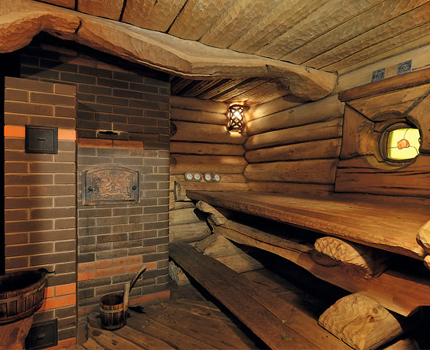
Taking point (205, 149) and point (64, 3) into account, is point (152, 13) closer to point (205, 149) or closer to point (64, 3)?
point (64, 3)

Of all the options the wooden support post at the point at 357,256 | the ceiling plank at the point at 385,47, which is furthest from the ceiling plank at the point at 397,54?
the wooden support post at the point at 357,256

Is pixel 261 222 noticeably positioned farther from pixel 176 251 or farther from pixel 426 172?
pixel 426 172

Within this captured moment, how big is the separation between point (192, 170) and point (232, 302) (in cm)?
254

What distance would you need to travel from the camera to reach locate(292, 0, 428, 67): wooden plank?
2.13 metres

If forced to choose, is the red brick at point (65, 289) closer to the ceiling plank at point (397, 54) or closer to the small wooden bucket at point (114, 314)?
the small wooden bucket at point (114, 314)

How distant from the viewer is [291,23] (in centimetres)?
239

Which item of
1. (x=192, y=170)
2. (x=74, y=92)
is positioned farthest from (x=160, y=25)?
(x=192, y=170)

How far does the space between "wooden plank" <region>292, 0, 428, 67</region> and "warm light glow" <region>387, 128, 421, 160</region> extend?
1206 millimetres

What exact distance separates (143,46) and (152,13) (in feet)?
1.00

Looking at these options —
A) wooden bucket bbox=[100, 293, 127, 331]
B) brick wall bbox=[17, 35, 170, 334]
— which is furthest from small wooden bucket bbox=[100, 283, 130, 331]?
brick wall bbox=[17, 35, 170, 334]

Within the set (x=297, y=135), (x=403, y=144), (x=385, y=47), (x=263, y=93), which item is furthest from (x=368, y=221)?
(x=263, y=93)

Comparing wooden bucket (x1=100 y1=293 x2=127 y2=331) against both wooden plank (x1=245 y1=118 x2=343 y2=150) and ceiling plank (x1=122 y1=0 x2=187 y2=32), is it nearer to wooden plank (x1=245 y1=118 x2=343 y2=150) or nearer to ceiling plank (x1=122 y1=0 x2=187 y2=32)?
ceiling plank (x1=122 y1=0 x2=187 y2=32)

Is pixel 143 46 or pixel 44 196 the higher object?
pixel 143 46

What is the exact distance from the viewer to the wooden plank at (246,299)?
2.05 metres
